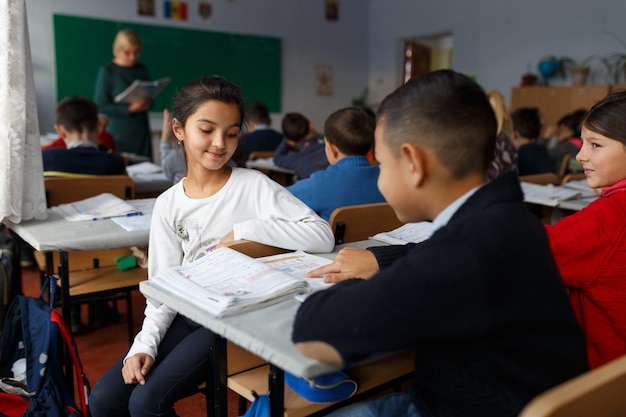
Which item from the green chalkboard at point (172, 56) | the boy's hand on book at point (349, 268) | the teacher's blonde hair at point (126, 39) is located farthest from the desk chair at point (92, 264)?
the green chalkboard at point (172, 56)

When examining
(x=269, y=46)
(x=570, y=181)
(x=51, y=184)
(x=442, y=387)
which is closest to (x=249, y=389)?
(x=442, y=387)

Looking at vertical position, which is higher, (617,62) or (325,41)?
(325,41)

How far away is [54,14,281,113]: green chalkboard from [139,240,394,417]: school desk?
6056 millimetres

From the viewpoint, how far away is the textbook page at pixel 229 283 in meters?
1.09

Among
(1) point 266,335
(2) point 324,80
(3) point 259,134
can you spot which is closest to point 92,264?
(1) point 266,335

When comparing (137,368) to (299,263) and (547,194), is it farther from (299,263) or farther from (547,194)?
(547,194)

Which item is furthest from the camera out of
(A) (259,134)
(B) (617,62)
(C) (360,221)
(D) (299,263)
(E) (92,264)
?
(B) (617,62)

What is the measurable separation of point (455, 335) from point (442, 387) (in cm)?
13

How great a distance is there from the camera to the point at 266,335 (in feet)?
3.23

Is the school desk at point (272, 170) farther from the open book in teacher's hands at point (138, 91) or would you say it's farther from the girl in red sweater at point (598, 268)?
the girl in red sweater at point (598, 268)

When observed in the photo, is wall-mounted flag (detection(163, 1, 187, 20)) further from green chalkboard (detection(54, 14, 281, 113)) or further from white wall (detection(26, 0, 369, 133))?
green chalkboard (detection(54, 14, 281, 113))

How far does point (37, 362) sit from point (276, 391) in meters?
0.93

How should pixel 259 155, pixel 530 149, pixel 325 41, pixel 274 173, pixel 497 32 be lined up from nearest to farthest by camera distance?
1. pixel 530 149
2. pixel 274 173
3. pixel 259 155
4. pixel 497 32
5. pixel 325 41

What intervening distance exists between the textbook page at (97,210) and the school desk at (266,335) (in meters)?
1.04
